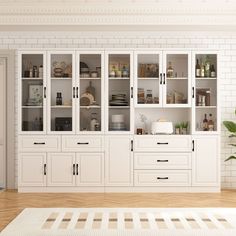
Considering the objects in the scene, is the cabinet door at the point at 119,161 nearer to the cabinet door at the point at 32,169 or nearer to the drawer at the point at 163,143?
the drawer at the point at 163,143

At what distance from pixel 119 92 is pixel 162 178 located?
148 cm

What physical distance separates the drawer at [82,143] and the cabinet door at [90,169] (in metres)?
0.09

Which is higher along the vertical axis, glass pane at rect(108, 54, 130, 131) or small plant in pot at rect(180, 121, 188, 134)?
glass pane at rect(108, 54, 130, 131)

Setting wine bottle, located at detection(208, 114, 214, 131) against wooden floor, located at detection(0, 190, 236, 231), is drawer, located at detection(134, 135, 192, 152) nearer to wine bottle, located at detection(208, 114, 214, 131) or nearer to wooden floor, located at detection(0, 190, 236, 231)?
wine bottle, located at detection(208, 114, 214, 131)

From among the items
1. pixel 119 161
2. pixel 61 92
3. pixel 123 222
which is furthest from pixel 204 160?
pixel 123 222

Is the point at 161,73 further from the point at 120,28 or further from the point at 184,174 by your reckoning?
the point at 184,174

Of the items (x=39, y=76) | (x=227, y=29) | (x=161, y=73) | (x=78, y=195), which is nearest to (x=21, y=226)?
(x=78, y=195)

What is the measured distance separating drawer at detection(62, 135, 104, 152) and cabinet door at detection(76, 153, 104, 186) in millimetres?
93

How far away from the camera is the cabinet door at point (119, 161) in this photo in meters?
7.38

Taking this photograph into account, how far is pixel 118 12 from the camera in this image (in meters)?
7.00

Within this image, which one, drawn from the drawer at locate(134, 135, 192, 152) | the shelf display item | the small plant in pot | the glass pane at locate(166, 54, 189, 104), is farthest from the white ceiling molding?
the drawer at locate(134, 135, 192, 152)

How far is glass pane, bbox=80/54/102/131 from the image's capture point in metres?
7.38

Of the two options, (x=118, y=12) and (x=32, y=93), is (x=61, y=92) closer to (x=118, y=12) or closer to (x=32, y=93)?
(x=32, y=93)

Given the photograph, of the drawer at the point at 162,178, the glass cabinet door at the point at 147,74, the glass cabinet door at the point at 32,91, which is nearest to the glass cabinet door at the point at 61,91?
the glass cabinet door at the point at 32,91
